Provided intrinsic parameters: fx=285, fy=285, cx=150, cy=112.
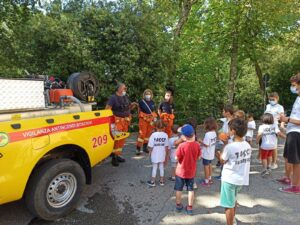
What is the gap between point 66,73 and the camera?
8320mm

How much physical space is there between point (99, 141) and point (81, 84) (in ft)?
3.90

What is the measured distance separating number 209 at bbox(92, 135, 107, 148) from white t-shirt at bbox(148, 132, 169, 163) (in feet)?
2.75

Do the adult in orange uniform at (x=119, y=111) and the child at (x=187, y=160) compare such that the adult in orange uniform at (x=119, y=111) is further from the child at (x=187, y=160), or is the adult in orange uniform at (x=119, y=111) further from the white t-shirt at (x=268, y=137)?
the white t-shirt at (x=268, y=137)

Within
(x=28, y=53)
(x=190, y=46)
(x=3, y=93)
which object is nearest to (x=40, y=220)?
(x=3, y=93)

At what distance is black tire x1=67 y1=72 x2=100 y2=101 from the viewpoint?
495cm

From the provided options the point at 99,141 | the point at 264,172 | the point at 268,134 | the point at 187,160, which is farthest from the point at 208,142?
the point at 99,141

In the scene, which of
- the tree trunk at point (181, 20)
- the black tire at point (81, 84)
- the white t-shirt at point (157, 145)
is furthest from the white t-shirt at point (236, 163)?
the tree trunk at point (181, 20)

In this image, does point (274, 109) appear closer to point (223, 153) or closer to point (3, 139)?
point (223, 153)

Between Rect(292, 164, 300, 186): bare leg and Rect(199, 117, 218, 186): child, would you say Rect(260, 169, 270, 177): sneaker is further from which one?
Rect(199, 117, 218, 186): child

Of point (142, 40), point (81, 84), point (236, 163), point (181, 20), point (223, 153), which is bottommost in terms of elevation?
point (236, 163)

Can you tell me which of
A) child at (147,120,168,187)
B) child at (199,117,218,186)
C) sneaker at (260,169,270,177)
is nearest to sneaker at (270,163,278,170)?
sneaker at (260,169,270,177)

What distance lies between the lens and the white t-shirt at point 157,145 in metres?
4.95

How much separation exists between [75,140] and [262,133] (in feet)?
11.9

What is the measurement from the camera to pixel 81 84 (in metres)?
5.02
